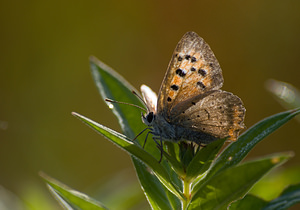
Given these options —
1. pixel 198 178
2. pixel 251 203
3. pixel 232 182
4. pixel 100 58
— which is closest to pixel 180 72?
pixel 198 178

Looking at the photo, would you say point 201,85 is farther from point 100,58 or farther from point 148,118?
point 100,58

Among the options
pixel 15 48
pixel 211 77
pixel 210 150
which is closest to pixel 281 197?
pixel 210 150

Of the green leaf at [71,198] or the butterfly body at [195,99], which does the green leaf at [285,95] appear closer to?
the butterfly body at [195,99]

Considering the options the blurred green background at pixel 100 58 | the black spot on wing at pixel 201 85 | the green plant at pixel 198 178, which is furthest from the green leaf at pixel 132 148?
the blurred green background at pixel 100 58

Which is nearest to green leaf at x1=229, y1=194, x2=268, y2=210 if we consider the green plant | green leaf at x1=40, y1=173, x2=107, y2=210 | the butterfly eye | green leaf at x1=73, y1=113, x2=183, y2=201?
the green plant

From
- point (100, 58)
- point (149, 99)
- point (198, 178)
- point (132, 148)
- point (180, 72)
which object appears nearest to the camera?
point (132, 148)
